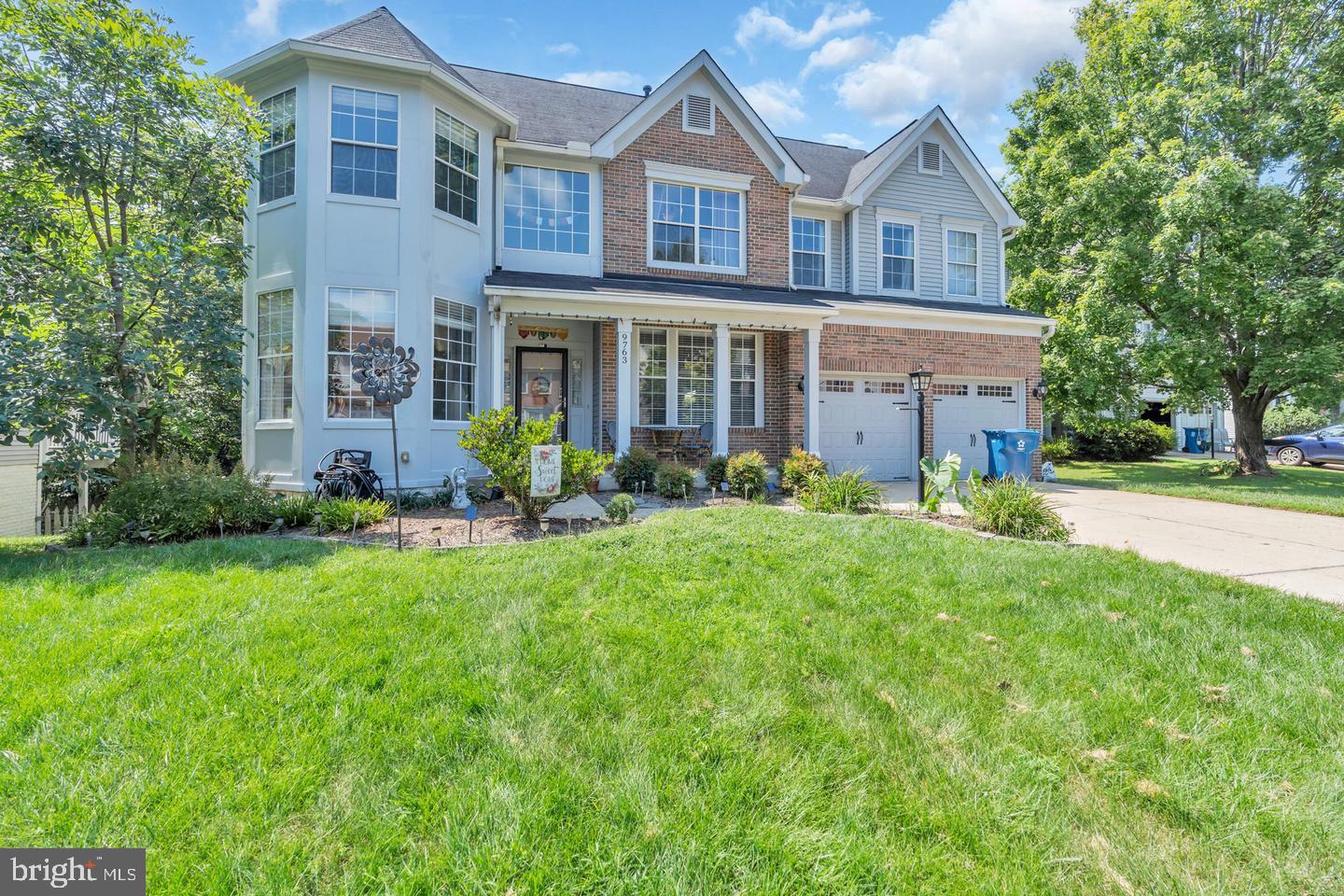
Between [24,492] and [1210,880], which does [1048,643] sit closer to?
[1210,880]

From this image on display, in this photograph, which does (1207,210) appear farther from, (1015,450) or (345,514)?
(345,514)

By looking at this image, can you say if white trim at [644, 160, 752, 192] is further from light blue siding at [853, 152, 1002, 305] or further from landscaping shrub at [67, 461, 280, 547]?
landscaping shrub at [67, 461, 280, 547]

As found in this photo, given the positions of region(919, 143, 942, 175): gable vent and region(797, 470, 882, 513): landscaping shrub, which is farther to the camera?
region(919, 143, 942, 175): gable vent

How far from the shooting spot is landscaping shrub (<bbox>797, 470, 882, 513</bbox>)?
8.13m

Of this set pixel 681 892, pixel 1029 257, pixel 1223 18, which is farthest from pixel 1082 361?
pixel 681 892

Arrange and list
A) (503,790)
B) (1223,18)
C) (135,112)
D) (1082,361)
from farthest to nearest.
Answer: (1082,361) < (1223,18) < (135,112) < (503,790)

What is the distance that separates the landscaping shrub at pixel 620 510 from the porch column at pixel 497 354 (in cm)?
349

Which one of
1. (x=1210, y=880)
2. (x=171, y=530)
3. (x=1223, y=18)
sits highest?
(x=1223, y=18)

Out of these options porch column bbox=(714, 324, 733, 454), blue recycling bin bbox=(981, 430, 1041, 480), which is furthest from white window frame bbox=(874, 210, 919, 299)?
porch column bbox=(714, 324, 733, 454)

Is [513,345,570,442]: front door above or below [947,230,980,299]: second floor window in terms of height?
below

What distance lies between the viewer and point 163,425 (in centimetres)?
955

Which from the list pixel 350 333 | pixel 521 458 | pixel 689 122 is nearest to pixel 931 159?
pixel 689 122

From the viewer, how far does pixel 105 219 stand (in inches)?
290

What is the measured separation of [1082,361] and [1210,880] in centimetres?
1585
